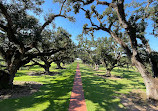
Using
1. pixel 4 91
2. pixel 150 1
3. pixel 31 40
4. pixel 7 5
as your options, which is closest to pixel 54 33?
pixel 31 40

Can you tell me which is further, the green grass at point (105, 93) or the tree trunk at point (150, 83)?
the tree trunk at point (150, 83)

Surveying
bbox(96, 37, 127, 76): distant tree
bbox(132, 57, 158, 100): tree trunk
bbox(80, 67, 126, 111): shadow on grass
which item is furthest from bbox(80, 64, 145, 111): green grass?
bbox(96, 37, 127, 76): distant tree

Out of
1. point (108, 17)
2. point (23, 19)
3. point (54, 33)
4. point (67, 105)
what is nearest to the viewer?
point (67, 105)

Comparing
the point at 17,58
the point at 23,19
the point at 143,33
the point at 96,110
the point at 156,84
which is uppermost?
the point at 23,19

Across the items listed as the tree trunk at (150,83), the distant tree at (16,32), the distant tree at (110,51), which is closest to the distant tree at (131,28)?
the tree trunk at (150,83)

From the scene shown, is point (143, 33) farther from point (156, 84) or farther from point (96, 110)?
point (96, 110)

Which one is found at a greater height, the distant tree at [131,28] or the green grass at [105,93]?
the distant tree at [131,28]

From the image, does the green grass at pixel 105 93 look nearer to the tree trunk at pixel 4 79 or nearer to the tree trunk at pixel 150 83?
the tree trunk at pixel 150 83

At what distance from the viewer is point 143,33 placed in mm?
8078

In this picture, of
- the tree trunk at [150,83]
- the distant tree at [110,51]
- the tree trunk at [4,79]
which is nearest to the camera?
the tree trunk at [150,83]

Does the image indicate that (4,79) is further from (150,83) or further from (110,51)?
(110,51)

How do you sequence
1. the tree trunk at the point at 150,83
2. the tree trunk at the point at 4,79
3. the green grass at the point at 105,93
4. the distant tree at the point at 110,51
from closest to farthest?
the green grass at the point at 105,93
the tree trunk at the point at 150,83
the tree trunk at the point at 4,79
the distant tree at the point at 110,51

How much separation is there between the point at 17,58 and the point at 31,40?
275 centimetres

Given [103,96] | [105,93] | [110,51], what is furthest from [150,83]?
[110,51]
